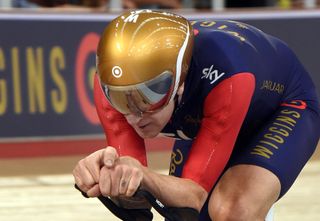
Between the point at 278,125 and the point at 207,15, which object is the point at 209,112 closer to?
the point at 278,125

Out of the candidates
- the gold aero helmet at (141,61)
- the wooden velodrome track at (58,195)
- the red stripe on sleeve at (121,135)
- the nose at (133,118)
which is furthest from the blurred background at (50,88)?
the gold aero helmet at (141,61)

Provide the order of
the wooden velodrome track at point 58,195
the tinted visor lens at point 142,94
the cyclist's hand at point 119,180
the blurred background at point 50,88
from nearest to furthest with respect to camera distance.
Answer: the cyclist's hand at point 119,180, the tinted visor lens at point 142,94, the wooden velodrome track at point 58,195, the blurred background at point 50,88

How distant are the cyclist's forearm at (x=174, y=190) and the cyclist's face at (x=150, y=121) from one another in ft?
0.76

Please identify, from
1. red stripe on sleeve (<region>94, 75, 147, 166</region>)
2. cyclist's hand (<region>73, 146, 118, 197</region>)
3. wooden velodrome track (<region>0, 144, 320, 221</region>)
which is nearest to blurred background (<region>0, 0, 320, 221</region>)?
wooden velodrome track (<region>0, 144, 320, 221</region>)

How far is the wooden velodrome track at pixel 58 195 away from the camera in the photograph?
6.00 metres

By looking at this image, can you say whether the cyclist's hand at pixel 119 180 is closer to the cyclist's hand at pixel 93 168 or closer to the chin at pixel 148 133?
the cyclist's hand at pixel 93 168

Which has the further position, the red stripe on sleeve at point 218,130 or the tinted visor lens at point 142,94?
the red stripe on sleeve at point 218,130

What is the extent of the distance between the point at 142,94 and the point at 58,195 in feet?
12.8

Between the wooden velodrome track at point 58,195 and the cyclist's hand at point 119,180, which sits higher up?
the cyclist's hand at point 119,180

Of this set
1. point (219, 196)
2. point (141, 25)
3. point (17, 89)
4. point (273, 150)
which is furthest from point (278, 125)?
point (17, 89)

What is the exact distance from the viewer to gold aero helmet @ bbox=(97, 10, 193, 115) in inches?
117

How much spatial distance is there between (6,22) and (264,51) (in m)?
5.26

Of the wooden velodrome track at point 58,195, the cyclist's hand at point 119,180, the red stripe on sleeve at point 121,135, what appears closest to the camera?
the cyclist's hand at point 119,180

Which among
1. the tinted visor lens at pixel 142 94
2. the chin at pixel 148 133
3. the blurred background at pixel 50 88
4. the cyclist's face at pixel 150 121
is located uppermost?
the tinted visor lens at pixel 142 94
